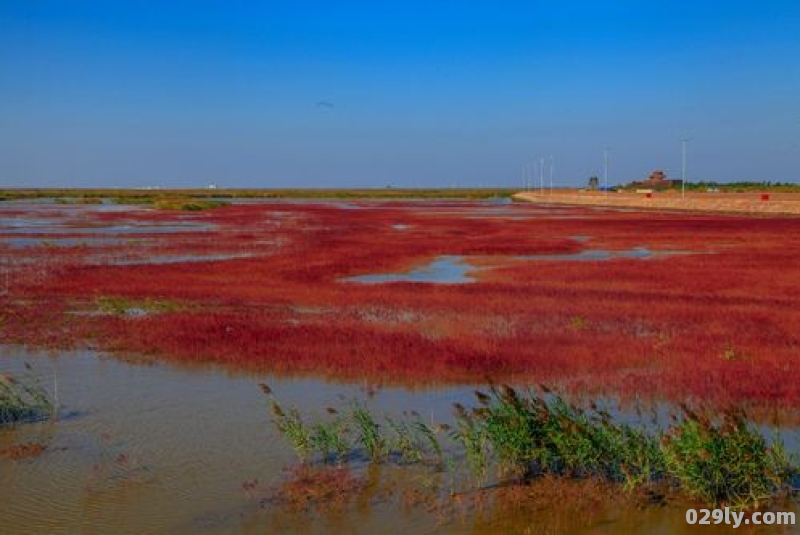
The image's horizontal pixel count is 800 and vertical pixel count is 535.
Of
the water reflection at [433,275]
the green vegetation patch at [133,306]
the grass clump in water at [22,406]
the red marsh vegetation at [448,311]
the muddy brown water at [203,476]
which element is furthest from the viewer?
the water reflection at [433,275]

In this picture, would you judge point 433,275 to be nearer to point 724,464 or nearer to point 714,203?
point 724,464

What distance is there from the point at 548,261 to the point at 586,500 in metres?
26.0

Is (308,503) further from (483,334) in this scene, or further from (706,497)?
(483,334)

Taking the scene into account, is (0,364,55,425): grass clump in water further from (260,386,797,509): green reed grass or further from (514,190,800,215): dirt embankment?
(514,190,800,215): dirt embankment

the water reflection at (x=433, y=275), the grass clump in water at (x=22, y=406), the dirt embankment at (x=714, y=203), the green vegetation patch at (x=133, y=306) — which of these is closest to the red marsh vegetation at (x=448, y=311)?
the green vegetation patch at (x=133, y=306)

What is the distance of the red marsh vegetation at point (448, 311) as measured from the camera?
1466cm

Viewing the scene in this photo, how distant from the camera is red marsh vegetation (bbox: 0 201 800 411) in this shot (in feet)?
48.1

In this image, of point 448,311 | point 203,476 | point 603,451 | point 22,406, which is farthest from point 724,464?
point 448,311

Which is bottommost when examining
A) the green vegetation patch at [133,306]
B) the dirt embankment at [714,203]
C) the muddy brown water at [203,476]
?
the muddy brown water at [203,476]

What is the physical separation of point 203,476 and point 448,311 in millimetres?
12148

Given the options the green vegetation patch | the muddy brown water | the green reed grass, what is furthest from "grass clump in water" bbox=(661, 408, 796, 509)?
the green vegetation patch

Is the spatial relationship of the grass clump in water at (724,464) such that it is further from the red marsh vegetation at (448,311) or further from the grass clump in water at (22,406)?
the grass clump in water at (22,406)

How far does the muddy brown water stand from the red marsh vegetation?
196cm

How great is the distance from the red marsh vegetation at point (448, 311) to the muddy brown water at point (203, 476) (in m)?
1.96
